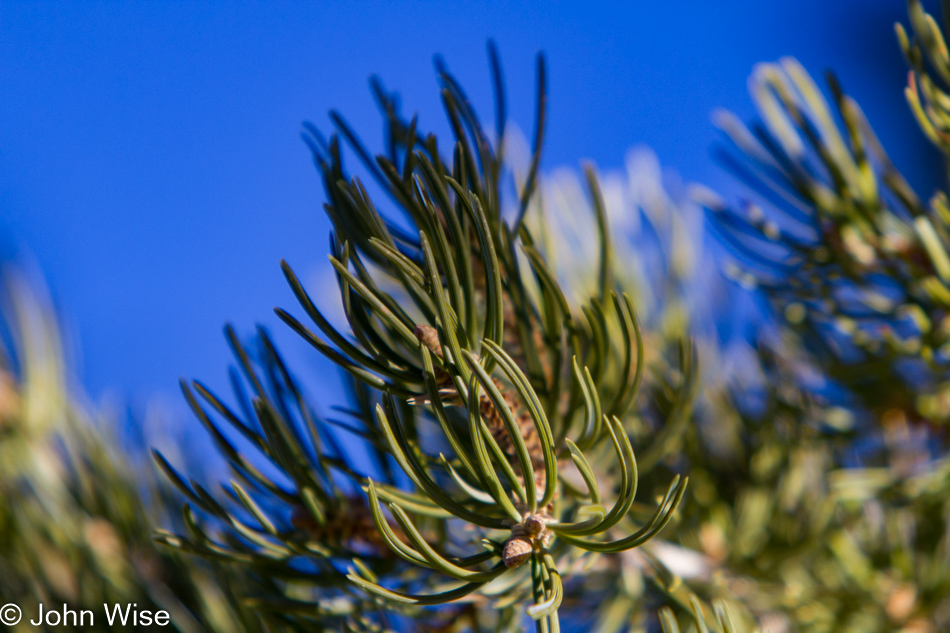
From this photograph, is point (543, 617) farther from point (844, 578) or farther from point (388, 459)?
point (844, 578)

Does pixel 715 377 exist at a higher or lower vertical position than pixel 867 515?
higher

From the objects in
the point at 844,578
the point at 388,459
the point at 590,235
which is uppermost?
the point at 590,235

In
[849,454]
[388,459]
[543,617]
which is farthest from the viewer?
→ [849,454]

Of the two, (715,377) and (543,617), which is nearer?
(543,617)

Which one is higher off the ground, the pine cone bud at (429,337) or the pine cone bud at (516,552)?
the pine cone bud at (429,337)

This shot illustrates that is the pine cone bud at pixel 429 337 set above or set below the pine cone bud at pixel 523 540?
above

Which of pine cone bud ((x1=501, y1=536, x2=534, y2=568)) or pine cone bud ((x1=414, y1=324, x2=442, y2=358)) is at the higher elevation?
pine cone bud ((x1=414, y1=324, x2=442, y2=358))

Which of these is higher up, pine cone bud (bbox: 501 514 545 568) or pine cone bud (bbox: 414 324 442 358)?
pine cone bud (bbox: 414 324 442 358)

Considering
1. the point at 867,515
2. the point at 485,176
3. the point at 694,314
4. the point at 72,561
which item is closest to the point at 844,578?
the point at 867,515
